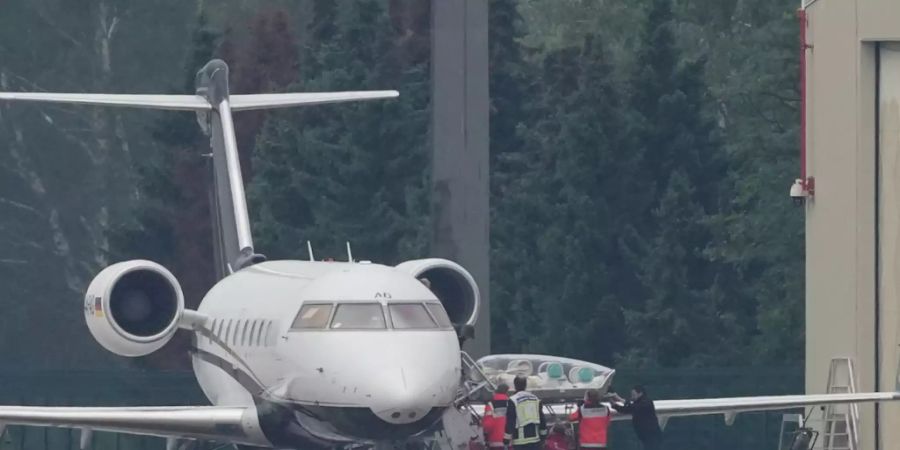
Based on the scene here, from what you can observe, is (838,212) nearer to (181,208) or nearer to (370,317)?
(370,317)

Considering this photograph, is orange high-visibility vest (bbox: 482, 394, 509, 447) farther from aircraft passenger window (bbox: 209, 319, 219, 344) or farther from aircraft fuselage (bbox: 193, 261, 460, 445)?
aircraft passenger window (bbox: 209, 319, 219, 344)

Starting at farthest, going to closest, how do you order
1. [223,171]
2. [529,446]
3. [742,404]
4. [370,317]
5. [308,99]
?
[223,171] → [308,99] → [742,404] → [529,446] → [370,317]

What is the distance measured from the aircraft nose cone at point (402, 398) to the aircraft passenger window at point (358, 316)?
887 mm

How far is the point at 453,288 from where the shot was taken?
2500cm

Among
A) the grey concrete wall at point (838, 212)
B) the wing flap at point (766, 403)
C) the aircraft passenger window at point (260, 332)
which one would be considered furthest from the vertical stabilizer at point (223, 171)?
the grey concrete wall at point (838, 212)

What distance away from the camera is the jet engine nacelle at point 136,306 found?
2356cm

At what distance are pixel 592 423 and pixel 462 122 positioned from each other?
8.46m

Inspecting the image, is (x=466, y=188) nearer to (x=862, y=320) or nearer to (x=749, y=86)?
(x=862, y=320)

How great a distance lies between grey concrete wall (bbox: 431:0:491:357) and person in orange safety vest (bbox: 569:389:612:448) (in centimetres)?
699

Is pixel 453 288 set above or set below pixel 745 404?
above

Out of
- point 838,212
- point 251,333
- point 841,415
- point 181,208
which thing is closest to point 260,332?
point 251,333

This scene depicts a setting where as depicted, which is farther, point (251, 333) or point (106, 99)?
point (106, 99)

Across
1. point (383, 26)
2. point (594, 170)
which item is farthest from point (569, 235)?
point (383, 26)

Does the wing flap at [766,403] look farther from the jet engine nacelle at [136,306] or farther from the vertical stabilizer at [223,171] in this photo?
the vertical stabilizer at [223,171]
